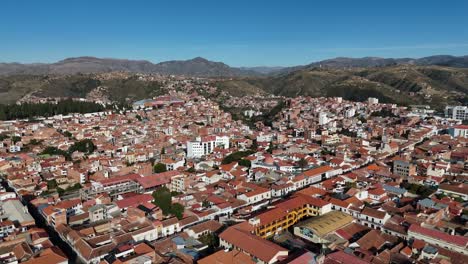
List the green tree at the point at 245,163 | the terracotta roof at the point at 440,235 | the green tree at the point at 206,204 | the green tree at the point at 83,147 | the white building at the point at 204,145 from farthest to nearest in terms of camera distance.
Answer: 1. the green tree at the point at 83,147
2. the white building at the point at 204,145
3. the green tree at the point at 245,163
4. the green tree at the point at 206,204
5. the terracotta roof at the point at 440,235

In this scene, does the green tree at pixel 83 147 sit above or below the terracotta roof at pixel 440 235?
above

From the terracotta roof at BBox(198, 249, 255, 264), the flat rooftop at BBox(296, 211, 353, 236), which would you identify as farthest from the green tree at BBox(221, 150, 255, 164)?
the terracotta roof at BBox(198, 249, 255, 264)

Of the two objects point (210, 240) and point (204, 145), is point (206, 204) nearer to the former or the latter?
point (210, 240)

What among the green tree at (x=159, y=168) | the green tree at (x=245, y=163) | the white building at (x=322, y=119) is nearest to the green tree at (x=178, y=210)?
the green tree at (x=159, y=168)

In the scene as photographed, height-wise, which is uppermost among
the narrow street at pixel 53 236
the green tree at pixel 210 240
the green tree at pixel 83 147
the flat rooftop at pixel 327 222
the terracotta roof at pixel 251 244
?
the green tree at pixel 83 147

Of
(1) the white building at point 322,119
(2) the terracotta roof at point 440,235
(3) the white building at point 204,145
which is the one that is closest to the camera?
(2) the terracotta roof at point 440,235

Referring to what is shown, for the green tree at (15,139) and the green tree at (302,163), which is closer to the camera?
the green tree at (302,163)

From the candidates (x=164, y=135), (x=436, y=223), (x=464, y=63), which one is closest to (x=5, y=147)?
(x=164, y=135)

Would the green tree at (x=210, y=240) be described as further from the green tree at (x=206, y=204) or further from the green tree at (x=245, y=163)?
the green tree at (x=245, y=163)

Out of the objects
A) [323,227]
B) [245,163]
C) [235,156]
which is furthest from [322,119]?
[323,227]

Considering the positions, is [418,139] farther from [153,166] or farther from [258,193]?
[153,166]
